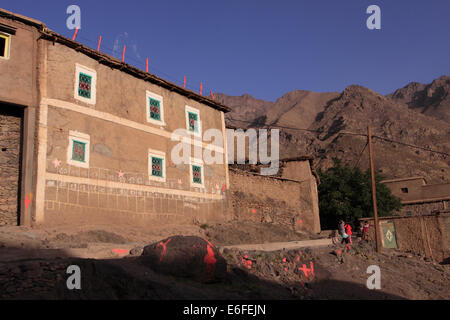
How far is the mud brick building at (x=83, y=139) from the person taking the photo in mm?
15211

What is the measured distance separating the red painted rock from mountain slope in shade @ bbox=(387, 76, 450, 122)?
96.7 metres

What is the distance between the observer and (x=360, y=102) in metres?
90.8

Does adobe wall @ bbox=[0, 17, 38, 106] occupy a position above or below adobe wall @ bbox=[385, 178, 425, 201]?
above

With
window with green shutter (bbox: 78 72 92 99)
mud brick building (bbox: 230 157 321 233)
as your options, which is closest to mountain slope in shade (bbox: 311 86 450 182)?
mud brick building (bbox: 230 157 321 233)

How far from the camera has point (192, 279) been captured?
10375 millimetres

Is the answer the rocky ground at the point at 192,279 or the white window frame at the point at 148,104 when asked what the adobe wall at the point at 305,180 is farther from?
the white window frame at the point at 148,104

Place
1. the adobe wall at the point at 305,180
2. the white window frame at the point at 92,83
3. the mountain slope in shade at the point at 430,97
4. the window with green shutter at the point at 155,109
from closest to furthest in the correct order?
1. the white window frame at the point at 92,83
2. the window with green shutter at the point at 155,109
3. the adobe wall at the point at 305,180
4. the mountain slope in shade at the point at 430,97

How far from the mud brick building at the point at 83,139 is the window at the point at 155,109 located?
6 cm

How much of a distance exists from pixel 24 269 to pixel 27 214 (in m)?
7.47

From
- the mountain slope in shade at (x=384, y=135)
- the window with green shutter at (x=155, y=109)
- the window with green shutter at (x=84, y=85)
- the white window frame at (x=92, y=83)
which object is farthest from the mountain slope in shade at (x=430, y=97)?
the window with green shutter at (x=84, y=85)

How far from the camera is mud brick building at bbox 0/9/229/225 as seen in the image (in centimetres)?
1521

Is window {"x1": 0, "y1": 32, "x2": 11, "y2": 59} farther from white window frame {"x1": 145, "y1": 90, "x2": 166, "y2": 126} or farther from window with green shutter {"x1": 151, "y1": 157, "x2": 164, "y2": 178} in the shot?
window with green shutter {"x1": 151, "y1": 157, "x2": 164, "y2": 178}

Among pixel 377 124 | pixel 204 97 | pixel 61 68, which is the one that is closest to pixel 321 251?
pixel 204 97

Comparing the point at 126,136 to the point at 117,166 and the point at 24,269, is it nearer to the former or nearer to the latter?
the point at 117,166
